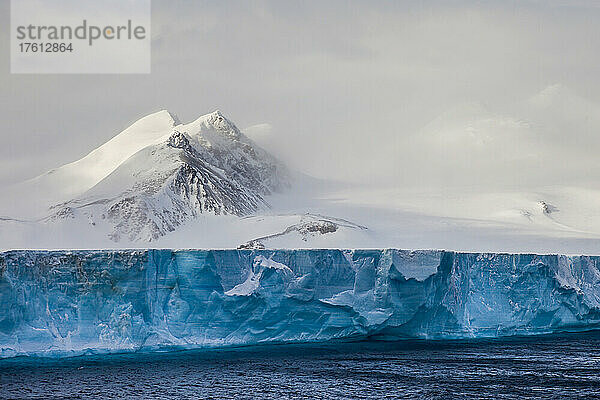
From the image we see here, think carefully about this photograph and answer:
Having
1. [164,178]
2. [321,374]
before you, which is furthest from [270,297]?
[164,178]

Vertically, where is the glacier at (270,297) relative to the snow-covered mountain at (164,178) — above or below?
below

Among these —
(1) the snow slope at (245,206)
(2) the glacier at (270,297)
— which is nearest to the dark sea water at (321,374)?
(2) the glacier at (270,297)

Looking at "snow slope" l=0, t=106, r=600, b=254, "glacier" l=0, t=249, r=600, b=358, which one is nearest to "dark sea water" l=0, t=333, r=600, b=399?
"glacier" l=0, t=249, r=600, b=358

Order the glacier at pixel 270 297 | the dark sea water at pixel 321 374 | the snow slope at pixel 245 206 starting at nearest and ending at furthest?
the dark sea water at pixel 321 374
the glacier at pixel 270 297
the snow slope at pixel 245 206

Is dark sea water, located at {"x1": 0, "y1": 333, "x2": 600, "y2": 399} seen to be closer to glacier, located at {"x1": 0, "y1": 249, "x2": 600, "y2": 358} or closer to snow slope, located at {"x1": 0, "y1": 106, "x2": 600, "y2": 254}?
glacier, located at {"x1": 0, "y1": 249, "x2": 600, "y2": 358}

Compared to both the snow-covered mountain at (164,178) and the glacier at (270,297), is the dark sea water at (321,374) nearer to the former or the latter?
the glacier at (270,297)

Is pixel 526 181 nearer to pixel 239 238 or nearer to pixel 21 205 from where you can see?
pixel 239 238

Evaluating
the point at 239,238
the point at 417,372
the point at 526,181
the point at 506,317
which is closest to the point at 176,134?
the point at 239,238
